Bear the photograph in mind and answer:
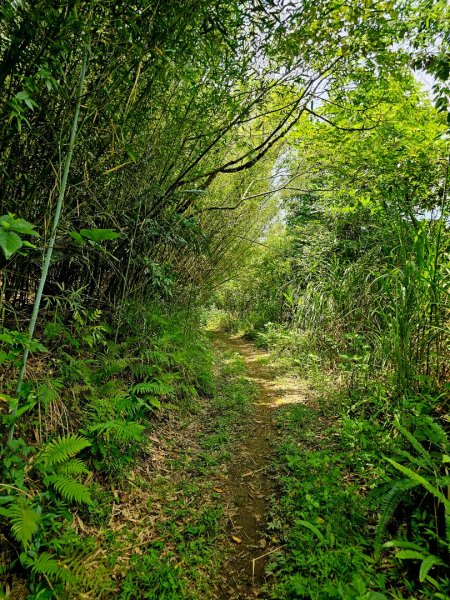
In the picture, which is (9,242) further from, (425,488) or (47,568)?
(425,488)

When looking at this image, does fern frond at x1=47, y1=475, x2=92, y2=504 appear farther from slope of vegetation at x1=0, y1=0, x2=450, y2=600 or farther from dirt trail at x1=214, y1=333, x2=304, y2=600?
dirt trail at x1=214, y1=333, x2=304, y2=600

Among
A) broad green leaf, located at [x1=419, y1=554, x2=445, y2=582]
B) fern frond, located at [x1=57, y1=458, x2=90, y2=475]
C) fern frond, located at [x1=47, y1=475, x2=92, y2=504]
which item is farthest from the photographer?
fern frond, located at [x1=57, y1=458, x2=90, y2=475]

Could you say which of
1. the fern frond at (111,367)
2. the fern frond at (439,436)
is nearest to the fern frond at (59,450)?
the fern frond at (111,367)

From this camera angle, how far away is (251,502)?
2289 mm

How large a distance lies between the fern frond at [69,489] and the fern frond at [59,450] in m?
0.08

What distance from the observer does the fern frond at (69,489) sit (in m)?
1.63

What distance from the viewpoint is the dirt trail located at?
1706mm

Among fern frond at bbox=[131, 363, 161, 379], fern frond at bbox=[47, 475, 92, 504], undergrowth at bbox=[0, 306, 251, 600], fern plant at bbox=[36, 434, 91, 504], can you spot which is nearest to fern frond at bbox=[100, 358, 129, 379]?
undergrowth at bbox=[0, 306, 251, 600]

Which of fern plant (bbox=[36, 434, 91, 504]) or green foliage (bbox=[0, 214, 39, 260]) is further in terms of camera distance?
fern plant (bbox=[36, 434, 91, 504])

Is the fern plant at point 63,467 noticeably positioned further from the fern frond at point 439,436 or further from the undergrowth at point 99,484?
the fern frond at point 439,436

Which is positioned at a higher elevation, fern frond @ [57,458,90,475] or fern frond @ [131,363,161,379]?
fern frond @ [131,363,161,379]

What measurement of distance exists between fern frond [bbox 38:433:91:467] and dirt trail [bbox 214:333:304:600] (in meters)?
1.09

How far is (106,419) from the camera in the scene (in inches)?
87.7

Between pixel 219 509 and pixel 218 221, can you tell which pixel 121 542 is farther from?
pixel 218 221
